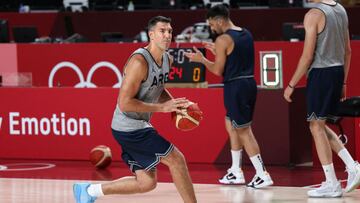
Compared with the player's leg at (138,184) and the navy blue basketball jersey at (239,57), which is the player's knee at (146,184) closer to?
the player's leg at (138,184)

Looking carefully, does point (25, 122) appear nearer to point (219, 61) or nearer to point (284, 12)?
point (219, 61)

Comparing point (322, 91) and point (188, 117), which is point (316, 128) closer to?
point (322, 91)

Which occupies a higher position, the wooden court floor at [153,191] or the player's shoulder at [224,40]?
the player's shoulder at [224,40]

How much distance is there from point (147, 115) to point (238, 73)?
2.51 m

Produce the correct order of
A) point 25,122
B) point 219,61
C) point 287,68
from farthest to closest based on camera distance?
1. point 287,68
2. point 25,122
3. point 219,61

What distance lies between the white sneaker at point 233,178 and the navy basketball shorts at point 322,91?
1504 millimetres

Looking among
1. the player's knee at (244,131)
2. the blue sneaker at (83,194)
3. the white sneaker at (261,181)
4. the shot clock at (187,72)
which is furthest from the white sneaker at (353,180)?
the shot clock at (187,72)

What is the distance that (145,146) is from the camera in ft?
27.3

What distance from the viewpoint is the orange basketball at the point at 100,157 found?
1255cm

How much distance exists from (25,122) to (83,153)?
927 mm

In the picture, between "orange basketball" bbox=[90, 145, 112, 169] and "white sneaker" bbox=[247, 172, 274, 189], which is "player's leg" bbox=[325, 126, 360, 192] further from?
"orange basketball" bbox=[90, 145, 112, 169]

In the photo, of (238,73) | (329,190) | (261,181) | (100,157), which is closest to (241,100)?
(238,73)

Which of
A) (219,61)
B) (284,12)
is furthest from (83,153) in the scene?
(284,12)

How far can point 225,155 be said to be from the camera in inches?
499
